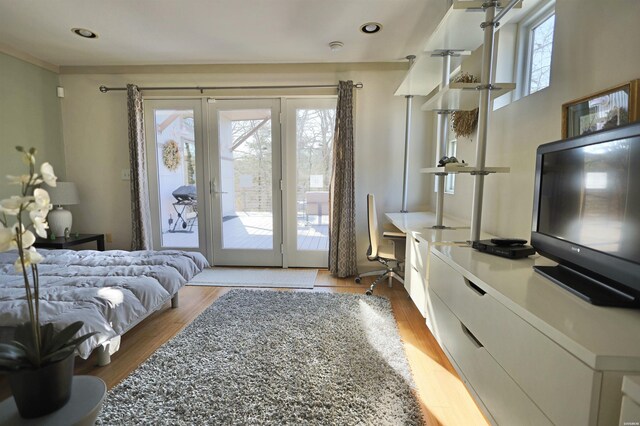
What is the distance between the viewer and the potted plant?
766mm

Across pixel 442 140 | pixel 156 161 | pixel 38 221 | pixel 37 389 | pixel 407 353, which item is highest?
pixel 442 140

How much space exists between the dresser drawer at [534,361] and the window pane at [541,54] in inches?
54.2

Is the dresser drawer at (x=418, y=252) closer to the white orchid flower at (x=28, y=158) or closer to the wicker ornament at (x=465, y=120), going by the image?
the wicker ornament at (x=465, y=120)

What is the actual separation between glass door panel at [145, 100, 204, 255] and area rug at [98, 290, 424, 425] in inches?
68.8

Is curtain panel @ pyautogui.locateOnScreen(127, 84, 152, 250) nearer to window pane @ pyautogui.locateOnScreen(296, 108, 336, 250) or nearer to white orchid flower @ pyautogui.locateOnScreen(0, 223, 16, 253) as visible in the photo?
window pane @ pyautogui.locateOnScreen(296, 108, 336, 250)

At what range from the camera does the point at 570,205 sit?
1124mm

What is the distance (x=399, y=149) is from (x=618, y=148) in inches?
109

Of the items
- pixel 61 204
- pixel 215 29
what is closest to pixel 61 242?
pixel 61 204

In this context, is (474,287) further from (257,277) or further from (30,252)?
(257,277)

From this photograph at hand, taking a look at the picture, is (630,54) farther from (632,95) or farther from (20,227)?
(20,227)

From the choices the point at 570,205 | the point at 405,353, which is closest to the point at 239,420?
the point at 405,353

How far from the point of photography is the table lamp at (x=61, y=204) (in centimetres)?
329

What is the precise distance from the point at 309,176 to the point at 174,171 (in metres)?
1.73

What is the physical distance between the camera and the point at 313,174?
3721 millimetres
